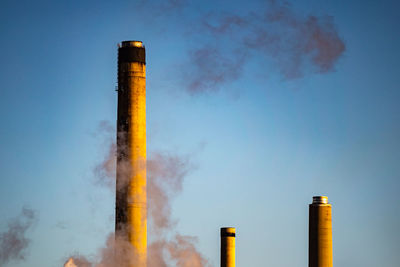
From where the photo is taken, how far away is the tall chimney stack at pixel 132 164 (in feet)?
181

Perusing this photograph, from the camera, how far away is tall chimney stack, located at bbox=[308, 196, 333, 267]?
2133 inches

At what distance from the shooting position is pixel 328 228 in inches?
2148

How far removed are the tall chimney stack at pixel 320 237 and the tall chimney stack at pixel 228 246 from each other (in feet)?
39.2

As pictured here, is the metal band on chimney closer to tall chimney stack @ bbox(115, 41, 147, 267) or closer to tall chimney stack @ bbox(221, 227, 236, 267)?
tall chimney stack @ bbox(115, 41, 147, 267)

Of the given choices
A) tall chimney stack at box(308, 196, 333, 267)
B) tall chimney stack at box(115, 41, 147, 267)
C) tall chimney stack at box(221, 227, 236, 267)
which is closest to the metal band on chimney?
tall chimney stack at box(115, 41, 147, 267)

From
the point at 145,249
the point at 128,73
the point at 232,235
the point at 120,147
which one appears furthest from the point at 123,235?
the point at 232,235

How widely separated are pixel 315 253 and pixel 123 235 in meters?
10.6

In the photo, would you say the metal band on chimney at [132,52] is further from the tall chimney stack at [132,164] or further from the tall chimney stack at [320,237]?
the tall chimney stack at [320,237]

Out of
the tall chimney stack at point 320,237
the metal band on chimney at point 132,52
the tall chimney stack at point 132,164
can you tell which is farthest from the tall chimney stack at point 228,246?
the metal band on chimney at point 132,52

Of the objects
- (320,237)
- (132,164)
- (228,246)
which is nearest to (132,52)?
A: (132,164)

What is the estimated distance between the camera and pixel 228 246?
219 feet

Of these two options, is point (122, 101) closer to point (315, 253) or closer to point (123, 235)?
point (123, 235)

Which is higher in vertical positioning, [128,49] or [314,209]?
[128,49]

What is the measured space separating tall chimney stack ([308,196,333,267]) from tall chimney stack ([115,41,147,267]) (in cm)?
926
